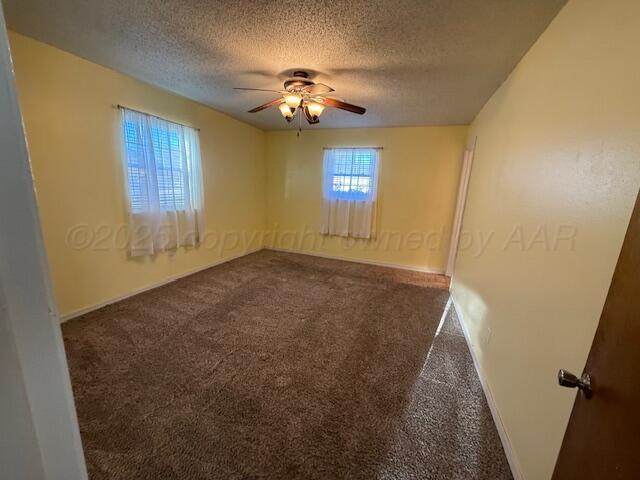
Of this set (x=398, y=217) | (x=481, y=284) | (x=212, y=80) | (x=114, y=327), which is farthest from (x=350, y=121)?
(x=114, y=327)

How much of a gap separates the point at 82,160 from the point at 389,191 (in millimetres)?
3853

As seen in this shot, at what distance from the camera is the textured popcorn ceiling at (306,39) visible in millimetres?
1540

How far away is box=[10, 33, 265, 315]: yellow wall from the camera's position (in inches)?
82.7

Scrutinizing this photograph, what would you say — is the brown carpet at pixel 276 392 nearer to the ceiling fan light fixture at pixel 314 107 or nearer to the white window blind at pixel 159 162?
the white window blind at pixel 159 162

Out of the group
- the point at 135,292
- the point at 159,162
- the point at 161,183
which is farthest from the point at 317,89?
the point at 135,292

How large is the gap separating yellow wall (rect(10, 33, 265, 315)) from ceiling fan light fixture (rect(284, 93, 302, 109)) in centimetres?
167

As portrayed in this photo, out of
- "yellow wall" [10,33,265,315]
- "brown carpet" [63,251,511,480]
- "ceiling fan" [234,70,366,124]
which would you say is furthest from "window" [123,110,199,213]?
"ceiling fan" [234,70,366,124]

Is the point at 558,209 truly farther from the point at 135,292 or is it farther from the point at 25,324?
the point at 135,292

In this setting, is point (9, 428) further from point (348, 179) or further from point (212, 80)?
point (348, 179)

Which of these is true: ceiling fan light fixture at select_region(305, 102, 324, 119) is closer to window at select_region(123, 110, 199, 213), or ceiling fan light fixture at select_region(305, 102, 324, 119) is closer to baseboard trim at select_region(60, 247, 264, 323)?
window at select_region(123, 110, 199, 213)

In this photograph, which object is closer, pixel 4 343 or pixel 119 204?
pixel 4 343

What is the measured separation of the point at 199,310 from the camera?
271 centimetres

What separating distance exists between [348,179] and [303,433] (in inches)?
149

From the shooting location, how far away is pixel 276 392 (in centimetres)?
171
